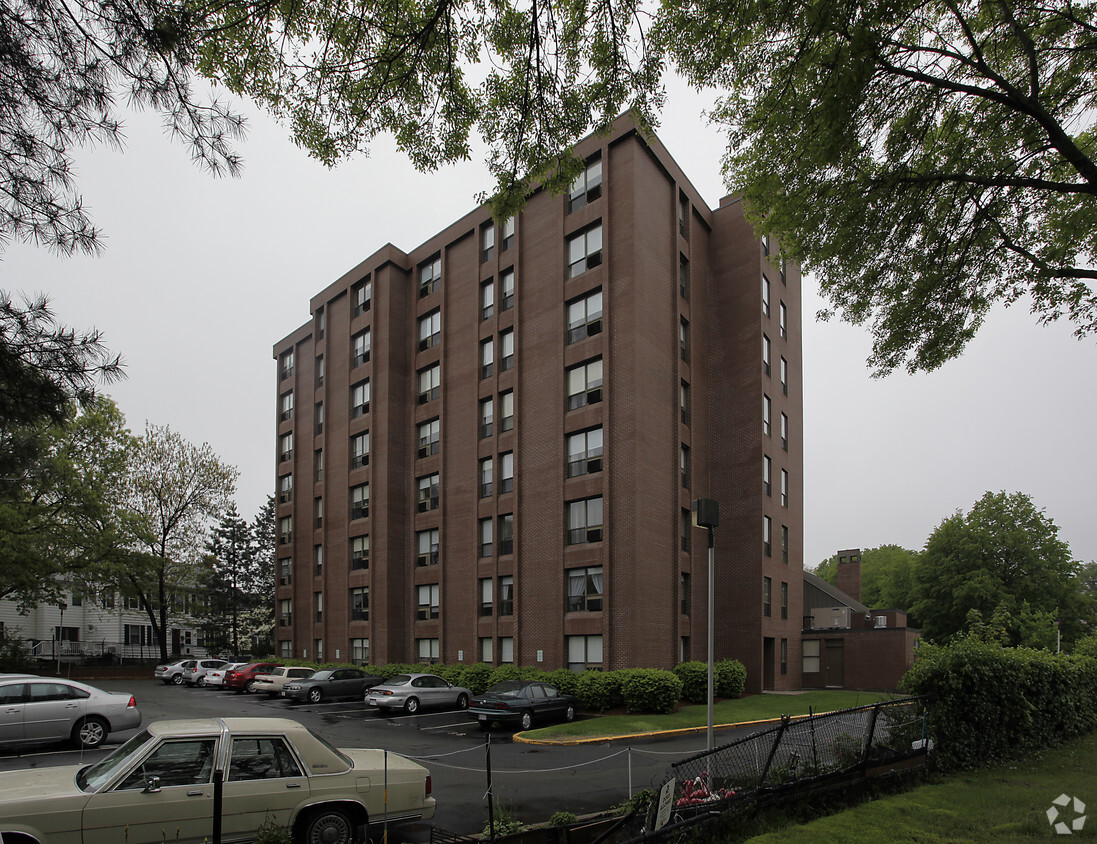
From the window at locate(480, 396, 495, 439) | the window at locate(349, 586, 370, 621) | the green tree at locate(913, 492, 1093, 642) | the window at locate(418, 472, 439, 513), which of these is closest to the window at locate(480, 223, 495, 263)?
the window at locate(480, 396, 495, 439)

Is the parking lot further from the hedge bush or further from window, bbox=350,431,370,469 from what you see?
window, bbox=350,431,370,469

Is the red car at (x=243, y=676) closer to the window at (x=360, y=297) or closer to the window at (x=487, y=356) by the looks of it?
the window at (x=487, y=356)

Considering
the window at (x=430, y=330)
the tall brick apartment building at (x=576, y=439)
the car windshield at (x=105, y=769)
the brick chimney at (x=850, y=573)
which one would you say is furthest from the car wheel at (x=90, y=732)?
the brick chimney at (x=850, y=573)

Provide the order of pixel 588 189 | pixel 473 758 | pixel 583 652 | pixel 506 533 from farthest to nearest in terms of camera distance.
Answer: pixel 506 533, pixel 588 189, pixel 583 652, pixel 473 758

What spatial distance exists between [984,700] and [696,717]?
39.4ft

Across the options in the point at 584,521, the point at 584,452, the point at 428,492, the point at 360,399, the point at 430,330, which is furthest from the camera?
the point at 360,399

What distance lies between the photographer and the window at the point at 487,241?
36.9 m

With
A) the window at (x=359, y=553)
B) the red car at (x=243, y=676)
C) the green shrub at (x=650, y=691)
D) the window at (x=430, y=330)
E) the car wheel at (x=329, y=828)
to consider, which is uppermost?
the window at (x=430, y=330)

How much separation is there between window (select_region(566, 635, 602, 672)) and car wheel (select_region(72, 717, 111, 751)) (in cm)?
1616

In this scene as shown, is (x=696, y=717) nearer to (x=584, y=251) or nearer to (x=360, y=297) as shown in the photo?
(x=584, y=251)

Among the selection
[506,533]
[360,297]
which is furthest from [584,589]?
[360,297]

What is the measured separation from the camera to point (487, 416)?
3541 cm

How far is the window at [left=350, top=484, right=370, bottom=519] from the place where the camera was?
41.3m

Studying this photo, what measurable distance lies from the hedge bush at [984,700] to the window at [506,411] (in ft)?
71.0
